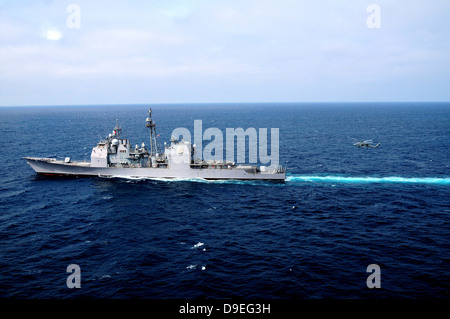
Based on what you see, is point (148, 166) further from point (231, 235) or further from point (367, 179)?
point (367, 179)

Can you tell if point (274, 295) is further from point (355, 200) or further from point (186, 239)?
point (355, 200)

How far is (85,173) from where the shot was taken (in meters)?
71.6

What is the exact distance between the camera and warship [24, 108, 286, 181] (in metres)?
68.4

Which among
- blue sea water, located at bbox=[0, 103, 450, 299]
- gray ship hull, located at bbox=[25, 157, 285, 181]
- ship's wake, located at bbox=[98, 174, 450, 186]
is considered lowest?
blue sea water, located at bbox=[0, 103, 450, 299]

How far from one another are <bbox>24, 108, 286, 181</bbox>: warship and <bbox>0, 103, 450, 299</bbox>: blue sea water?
2.26 meters

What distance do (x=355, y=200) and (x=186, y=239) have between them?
30.3m

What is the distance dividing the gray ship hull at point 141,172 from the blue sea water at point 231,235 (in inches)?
78.3

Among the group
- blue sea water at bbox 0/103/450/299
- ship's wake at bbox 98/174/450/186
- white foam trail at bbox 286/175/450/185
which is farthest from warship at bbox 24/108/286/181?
white foam trail at bbox 286/175/450/185

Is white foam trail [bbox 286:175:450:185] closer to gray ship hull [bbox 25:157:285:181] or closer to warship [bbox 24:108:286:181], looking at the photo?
warship [bbox 24:108:286:181]

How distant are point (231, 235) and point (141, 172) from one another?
34.7 m

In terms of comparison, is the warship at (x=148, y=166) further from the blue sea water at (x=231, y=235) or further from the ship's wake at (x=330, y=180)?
the blue sea water at (x=231, y=235)

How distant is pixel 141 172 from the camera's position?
7019cm

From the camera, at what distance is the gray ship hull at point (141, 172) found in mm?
68250

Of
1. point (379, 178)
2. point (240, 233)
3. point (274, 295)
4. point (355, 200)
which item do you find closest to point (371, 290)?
point (274, 295)
